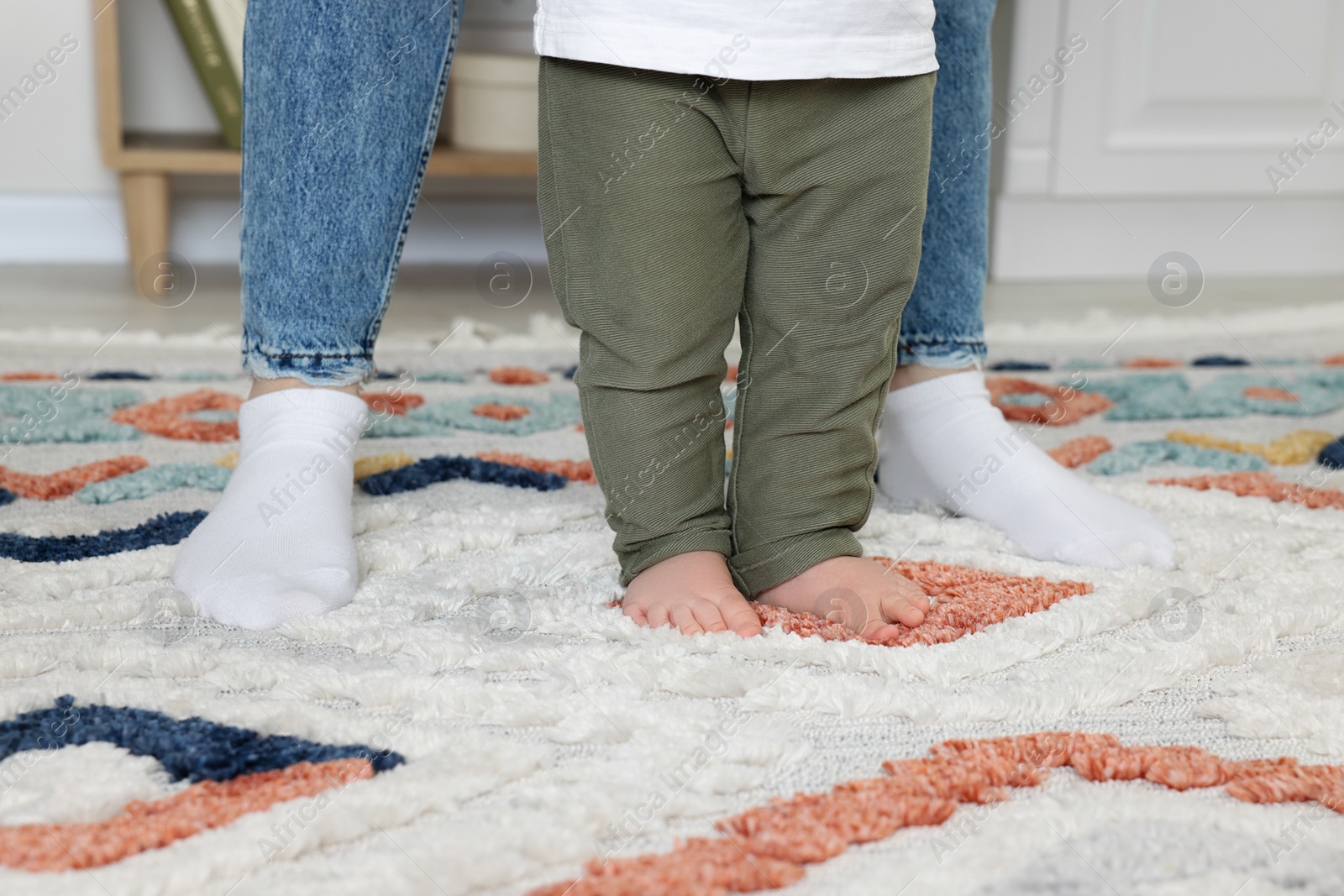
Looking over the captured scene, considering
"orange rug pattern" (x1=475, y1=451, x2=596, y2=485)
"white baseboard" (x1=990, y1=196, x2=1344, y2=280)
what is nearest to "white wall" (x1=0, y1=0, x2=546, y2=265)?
"white baseboard" (x1=990, y1=196, x2=1344, y2=280)

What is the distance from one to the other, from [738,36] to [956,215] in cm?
26

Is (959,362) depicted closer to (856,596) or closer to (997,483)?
(997,483)

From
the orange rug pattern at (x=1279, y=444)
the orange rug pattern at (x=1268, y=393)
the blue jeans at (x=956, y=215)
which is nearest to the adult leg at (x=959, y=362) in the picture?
the blue jeans at (x=956, y=215)

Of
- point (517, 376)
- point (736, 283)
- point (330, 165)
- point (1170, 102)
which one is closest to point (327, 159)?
point (330, 165)

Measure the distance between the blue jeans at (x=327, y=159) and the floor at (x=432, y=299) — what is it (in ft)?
2.29

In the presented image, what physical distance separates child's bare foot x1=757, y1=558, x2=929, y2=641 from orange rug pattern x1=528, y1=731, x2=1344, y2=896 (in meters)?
0.10

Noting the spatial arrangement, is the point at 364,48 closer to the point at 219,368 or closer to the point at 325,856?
the point at 325,856

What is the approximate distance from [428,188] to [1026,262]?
3.21 ft

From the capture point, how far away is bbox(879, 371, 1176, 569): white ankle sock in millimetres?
624

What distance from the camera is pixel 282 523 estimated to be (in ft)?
1.90

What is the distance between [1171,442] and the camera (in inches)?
33.5

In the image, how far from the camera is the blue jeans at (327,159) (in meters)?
0.61

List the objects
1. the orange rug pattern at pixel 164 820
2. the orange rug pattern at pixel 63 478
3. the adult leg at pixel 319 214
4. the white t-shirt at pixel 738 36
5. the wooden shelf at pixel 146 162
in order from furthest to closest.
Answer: the wooden shelf at pixel 146 162
the orange rug pattern at pixel 63 478
the adult leg at pixel 319 214
the white t-shirt at pixel 738 36
the orange rug pattern at pixel 164 820

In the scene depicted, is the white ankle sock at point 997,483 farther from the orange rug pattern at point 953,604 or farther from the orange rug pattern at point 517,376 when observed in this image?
the orange rug pattern at point 517,376
